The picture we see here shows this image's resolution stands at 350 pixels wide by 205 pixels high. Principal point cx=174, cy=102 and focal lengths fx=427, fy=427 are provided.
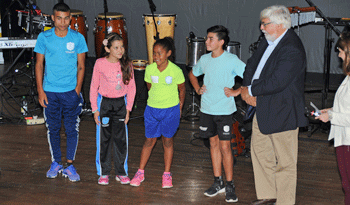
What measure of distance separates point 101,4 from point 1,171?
6.06m

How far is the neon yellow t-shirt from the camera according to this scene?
3.74 meters

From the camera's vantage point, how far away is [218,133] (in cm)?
363

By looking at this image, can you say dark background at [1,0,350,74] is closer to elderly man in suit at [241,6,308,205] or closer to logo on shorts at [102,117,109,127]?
elderly man in suit at [241,6,308,205]

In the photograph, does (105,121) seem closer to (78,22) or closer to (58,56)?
(58,56)

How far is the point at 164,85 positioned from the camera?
12.3 ft

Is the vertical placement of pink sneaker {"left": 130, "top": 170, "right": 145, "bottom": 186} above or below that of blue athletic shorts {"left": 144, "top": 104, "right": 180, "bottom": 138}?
below

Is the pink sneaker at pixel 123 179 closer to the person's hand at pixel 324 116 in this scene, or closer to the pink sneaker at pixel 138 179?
the pink sneaker at pixel 138 179

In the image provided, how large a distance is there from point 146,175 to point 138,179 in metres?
0.24

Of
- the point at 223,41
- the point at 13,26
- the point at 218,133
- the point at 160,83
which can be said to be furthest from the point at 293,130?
the point at 13,26

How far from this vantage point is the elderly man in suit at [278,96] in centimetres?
308

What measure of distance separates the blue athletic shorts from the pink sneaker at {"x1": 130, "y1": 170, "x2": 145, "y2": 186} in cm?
40

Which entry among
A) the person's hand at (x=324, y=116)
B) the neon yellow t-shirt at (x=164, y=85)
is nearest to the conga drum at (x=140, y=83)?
the neon yellow t-shirt at (x=164, y=85)

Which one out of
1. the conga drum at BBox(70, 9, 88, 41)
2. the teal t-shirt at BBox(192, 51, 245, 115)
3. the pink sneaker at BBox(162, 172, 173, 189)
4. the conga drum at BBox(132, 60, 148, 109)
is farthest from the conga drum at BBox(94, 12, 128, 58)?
the teal t-shirt at BBox(192, 51, 245, 115)

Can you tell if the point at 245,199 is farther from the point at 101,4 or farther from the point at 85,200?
the point at 101,4
